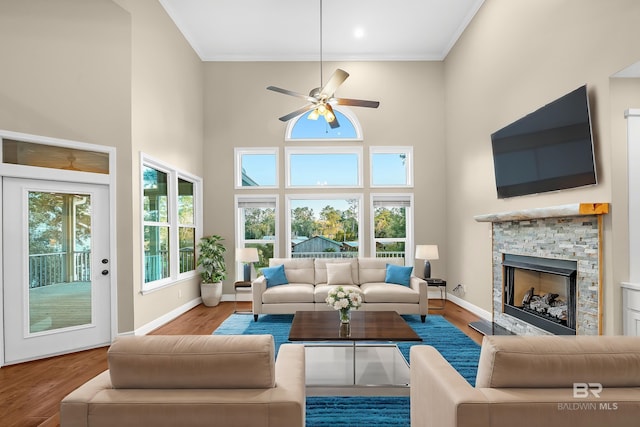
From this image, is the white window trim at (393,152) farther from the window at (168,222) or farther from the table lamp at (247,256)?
the window at (168,222)

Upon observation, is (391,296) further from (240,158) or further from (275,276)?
(240,158)

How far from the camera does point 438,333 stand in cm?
461

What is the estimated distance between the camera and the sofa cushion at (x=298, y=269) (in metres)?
5.92

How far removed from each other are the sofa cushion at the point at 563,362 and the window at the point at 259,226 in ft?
18.9

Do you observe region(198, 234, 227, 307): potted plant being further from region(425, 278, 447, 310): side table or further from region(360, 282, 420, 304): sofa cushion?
region(425, 278, 447, 310): side table

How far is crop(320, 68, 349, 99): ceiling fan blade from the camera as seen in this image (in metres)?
3.91

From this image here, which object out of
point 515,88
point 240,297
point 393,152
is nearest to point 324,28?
point 393,152

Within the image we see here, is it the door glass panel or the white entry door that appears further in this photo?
the door glass panel

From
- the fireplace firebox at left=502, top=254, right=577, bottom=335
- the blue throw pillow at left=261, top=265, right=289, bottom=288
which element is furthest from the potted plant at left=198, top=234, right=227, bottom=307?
the fireplace firebox at left=502, top=254, right=577, bottom=335

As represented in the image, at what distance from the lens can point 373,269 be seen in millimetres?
5973

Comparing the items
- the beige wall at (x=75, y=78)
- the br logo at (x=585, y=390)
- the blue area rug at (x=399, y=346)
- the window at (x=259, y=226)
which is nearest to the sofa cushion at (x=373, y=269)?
the blue area rug at (x=399, y=346)

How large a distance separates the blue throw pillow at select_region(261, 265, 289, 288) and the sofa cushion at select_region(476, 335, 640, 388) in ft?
14.2

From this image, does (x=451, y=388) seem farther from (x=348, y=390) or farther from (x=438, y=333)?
(x=438, y=333)

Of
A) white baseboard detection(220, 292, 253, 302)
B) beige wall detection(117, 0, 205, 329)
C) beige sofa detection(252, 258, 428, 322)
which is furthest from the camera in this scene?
white baseboard detection(220, 292, 253, 302)
